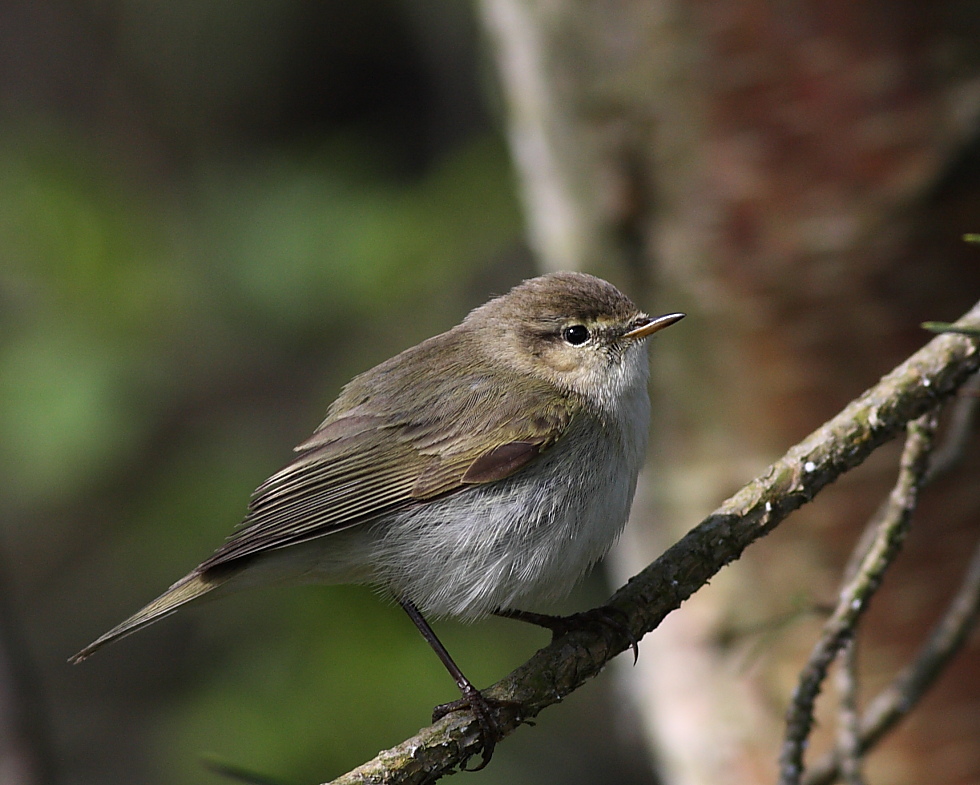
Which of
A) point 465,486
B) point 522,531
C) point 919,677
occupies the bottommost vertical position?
point 919,677

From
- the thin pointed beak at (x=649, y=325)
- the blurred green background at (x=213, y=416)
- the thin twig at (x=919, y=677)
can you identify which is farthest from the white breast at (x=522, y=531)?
the blurred green background at (x=213, y=416)

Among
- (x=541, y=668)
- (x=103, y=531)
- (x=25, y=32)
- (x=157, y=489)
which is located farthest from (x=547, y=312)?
(x=25, y=32)

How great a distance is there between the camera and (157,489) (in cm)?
541

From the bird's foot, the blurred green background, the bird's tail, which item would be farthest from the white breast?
the blurred green background

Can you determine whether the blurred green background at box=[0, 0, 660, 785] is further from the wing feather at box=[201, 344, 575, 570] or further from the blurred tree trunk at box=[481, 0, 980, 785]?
the blurred tree trunk at box=[481, 0, 980, 785]

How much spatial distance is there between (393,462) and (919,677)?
137 cm

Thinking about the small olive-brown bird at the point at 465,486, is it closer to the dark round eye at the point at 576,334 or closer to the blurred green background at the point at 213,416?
the dark round eye at the point at 576,334

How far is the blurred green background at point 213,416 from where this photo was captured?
4.79m

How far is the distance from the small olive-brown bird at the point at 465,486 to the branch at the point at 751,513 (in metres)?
0.52

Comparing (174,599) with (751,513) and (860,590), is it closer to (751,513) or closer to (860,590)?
(751,513)

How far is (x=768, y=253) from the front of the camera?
2.93 metres

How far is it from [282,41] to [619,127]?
599cm

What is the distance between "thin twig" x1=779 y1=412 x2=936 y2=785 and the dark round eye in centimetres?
113

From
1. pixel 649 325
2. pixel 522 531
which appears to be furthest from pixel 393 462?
pixel 649 325
